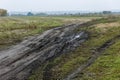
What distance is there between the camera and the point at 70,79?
26.0 metres

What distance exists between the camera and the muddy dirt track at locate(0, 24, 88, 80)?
28984 mm

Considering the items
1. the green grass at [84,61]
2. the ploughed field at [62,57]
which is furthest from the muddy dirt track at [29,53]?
the green grass at [84,61]

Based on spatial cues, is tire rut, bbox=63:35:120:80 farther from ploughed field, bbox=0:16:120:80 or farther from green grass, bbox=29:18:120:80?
green grass, bbox=29:18:120:80

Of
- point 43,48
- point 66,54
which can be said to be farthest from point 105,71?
point 43,48

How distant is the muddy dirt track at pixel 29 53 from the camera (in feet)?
95.1

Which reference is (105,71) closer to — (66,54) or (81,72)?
(81,72)

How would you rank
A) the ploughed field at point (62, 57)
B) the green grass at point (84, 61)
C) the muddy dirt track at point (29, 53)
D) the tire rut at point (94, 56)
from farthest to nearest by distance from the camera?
the muddy dirt track at point (29, 53) → the ploughed field at point (62, 57) → the tire rut at point (94, 56) → the green grass at point (84, 61)

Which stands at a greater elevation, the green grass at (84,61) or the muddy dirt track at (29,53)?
the green grass at (84,61)

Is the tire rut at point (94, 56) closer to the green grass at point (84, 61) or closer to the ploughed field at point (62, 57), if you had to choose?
the ploughed field at point (62, 57)

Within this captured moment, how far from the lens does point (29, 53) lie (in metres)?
38.1

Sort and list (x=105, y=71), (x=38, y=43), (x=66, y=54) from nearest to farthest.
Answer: (x=105, y=71)
(x=66, y=54)
(x=38, y=43)

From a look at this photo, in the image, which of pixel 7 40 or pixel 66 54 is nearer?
pixel 66 54

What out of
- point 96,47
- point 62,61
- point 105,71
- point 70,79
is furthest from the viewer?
point 96,47

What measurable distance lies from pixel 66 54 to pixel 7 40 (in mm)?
16160
